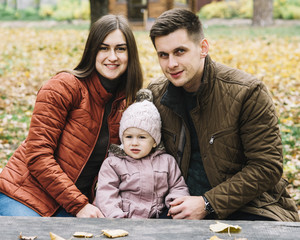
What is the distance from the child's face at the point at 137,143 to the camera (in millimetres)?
2984

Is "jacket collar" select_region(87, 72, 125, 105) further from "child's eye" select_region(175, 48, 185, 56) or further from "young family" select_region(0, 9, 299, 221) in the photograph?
"child's eye" select_region(175, 48, 185, 56)

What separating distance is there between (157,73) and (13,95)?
10.8 ft

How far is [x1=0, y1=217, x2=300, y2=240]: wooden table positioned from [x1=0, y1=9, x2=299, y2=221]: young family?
0.59 m

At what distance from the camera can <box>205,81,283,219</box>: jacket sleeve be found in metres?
2.70

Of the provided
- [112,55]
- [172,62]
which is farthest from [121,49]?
[172,62]

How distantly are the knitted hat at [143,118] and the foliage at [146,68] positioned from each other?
2160 millimetres

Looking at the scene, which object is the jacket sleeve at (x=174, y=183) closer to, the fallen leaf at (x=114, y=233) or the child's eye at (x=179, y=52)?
the child's eye at (x=179, y=52)

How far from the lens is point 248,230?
6.62 ft

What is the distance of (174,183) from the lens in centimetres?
299

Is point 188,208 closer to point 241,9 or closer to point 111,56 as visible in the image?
point 111,56

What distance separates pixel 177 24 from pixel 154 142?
885mm

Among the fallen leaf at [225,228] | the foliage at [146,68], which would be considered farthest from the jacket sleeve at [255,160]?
the foliage at [146,68]

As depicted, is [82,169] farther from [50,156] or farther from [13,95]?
[13,95]

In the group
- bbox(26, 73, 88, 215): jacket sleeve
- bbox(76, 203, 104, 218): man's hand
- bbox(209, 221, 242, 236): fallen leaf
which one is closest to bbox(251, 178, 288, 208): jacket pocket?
bbox(209, 221, 242, 236): fallen leaf
